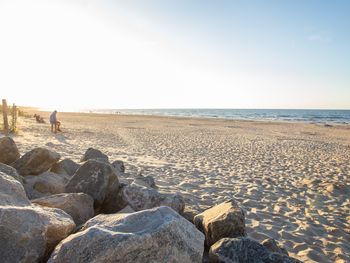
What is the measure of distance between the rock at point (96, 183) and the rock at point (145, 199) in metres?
0.29

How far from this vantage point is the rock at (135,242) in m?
2.69

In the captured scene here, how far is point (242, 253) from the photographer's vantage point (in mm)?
3561

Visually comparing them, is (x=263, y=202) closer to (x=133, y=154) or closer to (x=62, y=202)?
(x=62, y=202)

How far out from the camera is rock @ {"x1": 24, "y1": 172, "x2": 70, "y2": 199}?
557 cm

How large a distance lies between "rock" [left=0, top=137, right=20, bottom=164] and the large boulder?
3550mm

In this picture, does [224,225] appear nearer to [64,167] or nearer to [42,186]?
[42,186]

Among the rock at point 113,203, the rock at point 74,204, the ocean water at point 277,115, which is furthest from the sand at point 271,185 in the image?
the ocean water at point 277,115

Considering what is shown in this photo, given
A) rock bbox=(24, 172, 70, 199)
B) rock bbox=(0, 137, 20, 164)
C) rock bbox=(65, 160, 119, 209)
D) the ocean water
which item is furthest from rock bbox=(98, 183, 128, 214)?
the ocean water

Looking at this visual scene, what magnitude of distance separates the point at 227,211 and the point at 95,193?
2.18 m

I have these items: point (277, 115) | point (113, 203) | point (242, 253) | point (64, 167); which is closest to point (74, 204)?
point (113, 203)

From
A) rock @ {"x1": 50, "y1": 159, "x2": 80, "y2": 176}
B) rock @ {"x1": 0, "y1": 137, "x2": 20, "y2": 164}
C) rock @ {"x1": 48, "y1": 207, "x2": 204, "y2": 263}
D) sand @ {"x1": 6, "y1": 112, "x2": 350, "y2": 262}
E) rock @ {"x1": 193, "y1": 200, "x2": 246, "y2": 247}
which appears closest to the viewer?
rock @ {"x1": 48, "y1": 207, "x2": 204, "y2": 263}

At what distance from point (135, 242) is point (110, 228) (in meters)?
0.38

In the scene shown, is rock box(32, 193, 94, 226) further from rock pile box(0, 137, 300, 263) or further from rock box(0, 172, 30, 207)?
rock box(0, 172, 30, 207)

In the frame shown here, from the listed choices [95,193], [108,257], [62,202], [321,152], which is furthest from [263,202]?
[321,152]
